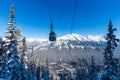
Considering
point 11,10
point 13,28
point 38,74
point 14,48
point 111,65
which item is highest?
point 11,10

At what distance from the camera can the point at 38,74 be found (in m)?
106

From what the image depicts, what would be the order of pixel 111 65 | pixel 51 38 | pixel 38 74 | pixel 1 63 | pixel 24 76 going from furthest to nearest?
pixel 38 74 → pixel 1 63 → pixel 24 76 → pixel 111 65 → pixel 51 38

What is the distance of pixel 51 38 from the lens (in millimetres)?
33688

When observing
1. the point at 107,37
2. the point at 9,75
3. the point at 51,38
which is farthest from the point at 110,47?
the point at 9,75

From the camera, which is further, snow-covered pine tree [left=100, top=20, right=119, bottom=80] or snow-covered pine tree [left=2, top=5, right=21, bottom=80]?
snow-covered pine tree [left=2, top=5, right=21, bottom=80]

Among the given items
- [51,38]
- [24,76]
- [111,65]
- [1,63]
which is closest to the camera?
[51,38]

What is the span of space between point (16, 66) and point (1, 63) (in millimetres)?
20782

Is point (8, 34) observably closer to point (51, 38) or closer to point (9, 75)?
point (9, 75)

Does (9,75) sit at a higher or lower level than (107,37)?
lower

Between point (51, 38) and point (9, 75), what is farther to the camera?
point (9, 75)

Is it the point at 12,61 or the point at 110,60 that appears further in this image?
the point at 12,61

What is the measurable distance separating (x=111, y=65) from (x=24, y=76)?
603 inches

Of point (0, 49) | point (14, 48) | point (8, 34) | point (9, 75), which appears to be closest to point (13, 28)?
point (8, 34)

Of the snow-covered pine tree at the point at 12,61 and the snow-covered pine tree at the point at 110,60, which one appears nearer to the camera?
the snow-covered pine tree at the point at 110,60
